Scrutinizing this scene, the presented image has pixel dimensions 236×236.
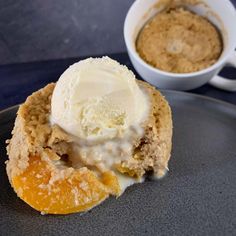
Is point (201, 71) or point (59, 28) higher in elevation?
point (201, 71)

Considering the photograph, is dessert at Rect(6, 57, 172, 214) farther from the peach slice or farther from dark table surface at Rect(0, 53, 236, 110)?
dark table surface at Rect(0, 53, 236, 110)

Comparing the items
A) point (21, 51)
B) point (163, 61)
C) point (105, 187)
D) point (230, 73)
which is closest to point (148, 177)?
point (105, 187)

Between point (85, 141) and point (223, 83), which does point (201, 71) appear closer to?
point (223, 83)

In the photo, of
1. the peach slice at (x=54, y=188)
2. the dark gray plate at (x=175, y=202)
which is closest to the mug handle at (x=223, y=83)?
the dark gray plate at (x=175, y=202)

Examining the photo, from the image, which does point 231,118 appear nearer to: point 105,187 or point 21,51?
point 105,187

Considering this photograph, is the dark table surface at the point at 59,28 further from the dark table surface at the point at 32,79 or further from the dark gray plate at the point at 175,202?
the dark gray plate at the point at 175,202

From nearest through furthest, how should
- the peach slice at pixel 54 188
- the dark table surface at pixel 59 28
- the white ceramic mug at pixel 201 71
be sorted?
the peach slice at pixel 54 188
the white ceramic mug at pixel 201 71
the dark table surface at pixel 59 28

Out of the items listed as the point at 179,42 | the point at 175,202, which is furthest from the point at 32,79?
the point at 175,202
